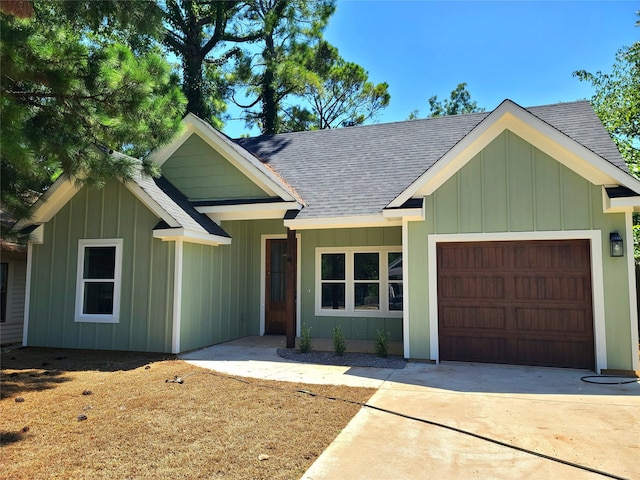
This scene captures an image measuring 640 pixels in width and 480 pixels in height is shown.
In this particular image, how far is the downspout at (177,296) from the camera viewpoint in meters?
8.73

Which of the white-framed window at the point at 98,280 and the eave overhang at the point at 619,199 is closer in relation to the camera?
the eave overhang at the point at 619,199

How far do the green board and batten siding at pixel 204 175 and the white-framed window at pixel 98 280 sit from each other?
90.4 inches

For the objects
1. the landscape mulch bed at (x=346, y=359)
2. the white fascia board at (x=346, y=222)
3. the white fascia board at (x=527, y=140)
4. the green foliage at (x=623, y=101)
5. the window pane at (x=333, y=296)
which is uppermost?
the green foliage at (x=623, y=101)

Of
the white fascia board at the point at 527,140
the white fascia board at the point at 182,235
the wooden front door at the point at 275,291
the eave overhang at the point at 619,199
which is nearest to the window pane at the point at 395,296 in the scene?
the wooden front door at the point at 275,291

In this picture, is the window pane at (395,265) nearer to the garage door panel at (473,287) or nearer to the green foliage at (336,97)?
the garage door panel at (473,287)

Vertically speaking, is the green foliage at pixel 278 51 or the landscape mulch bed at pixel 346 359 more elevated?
the green foliage at pixel 278 51

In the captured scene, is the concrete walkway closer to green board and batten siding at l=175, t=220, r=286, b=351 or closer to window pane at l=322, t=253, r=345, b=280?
green board and batten siding at l=175, t=220, r=286, b=351

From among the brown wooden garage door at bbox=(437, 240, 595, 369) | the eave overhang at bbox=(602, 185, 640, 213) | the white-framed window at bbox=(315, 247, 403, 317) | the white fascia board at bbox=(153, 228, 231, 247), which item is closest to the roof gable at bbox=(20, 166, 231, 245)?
the white fascia board at bbox=(153, 228, 231, 247)

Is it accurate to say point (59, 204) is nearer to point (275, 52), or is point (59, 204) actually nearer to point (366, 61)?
point (275, 52)

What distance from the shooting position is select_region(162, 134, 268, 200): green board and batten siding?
10.5 meters

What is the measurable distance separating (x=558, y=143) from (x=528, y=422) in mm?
4643

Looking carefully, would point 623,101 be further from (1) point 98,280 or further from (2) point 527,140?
(1) point 98,280

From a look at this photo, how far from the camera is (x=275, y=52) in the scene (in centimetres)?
2352

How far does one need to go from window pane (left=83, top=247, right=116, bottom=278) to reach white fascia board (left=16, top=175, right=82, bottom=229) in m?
1.11
